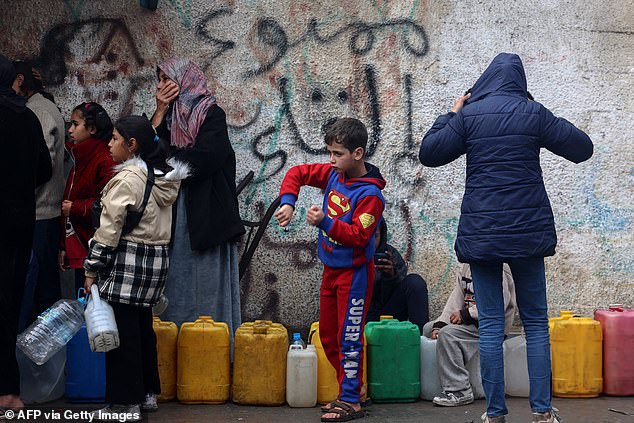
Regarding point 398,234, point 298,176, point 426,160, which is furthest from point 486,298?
point 398,234

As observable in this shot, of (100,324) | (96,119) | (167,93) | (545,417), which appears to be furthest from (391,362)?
(96,119)

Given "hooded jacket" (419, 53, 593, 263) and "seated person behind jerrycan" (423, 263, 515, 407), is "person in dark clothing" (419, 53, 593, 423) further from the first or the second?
"seated person behind jerrycan" (423, 263, 515, 407)

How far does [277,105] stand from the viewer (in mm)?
7305

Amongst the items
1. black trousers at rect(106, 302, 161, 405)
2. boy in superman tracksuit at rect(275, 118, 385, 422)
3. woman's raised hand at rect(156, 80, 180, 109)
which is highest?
woman's raised hand at rect(156, 80, 180, 109)

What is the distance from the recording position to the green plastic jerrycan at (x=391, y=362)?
5785 millimetres

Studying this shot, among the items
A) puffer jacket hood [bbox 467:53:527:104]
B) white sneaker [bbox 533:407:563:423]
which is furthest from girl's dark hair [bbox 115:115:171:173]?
white sneaker [bbox 533:407:563:423]

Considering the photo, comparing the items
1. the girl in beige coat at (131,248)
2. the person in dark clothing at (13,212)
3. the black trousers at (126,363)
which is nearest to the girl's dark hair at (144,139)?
the girl in beige coat at (131,248)

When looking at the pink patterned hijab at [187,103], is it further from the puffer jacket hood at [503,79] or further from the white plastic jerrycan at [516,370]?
the white plastic jerrycan at [516,370]

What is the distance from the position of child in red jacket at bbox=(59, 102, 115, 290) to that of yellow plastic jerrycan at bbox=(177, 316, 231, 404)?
0.91 metres

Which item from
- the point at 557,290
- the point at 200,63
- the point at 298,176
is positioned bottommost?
the point at 557,290

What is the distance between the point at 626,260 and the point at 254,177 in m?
2.81

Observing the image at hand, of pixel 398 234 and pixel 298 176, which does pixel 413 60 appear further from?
pixel 298 176

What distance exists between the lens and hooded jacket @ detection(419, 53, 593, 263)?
185 inches

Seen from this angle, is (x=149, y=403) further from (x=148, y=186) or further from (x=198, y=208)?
(x=198, y=208)
